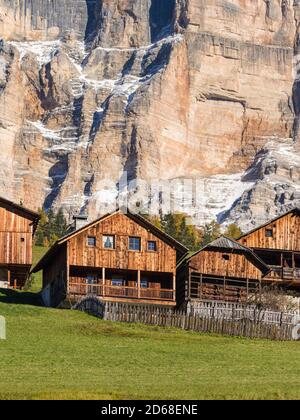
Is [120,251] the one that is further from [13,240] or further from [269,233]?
[269,233]

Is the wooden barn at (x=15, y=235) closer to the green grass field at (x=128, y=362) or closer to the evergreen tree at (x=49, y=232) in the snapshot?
the green grass field at (x=128, y=362)

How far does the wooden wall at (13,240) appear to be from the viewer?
227 ft

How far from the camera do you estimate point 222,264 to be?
70.6 meters

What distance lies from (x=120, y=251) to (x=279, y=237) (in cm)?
1330

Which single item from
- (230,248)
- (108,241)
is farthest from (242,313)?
(108,241)

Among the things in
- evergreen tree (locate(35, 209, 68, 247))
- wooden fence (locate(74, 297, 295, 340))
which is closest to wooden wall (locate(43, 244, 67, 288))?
wooden fence (locate(74, 297, 295, 340))

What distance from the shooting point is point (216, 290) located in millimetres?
71000

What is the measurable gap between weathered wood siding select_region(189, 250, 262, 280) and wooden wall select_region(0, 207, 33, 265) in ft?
34.4

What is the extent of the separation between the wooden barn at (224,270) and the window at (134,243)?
143 inches

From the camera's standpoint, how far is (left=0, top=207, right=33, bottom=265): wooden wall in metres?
69.3

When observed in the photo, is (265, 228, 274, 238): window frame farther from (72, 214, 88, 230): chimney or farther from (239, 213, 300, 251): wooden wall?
(72, 214, 88, 230): chimney

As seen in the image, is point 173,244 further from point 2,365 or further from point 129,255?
point 2,365

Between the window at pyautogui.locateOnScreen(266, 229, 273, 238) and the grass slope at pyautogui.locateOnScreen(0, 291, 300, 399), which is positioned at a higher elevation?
the window at pyautogui.locateOnScreen(266, 229, 273, 238)

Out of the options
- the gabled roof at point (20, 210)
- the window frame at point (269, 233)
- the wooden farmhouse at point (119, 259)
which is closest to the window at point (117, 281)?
the wooden farmhouse at point (119, 259)
